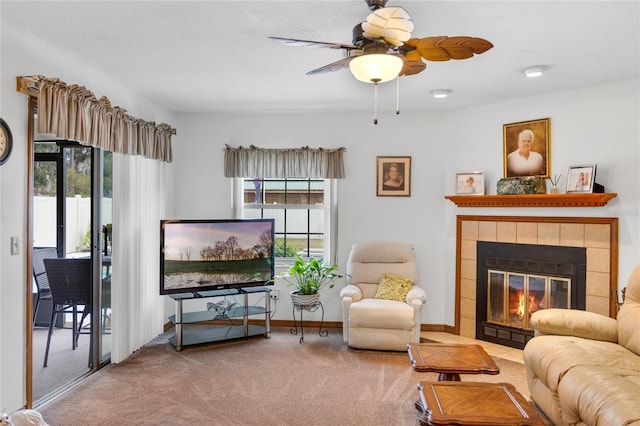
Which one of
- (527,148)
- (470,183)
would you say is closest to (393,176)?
(470,183)

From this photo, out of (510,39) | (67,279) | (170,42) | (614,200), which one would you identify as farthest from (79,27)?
(614,200)

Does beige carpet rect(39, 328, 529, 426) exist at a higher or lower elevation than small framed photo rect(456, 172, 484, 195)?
lower

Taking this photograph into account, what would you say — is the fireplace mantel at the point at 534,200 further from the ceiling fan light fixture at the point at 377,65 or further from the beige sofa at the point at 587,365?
the ceiling fan light fixture at the point at 377,65

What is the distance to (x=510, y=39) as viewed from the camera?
2887 mm

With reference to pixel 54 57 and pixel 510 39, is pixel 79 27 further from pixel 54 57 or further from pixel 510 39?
pixel 510 39

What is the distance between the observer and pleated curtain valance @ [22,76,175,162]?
2.87m

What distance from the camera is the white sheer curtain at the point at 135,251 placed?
399 centimetres

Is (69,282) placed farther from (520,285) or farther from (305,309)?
(520,285)

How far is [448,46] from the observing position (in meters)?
2.08

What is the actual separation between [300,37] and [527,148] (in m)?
2.67

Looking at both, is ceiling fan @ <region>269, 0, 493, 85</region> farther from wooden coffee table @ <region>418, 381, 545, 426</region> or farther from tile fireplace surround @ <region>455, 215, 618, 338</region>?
tile fireplace surround @ <region>455, 215, 618, 338</region>

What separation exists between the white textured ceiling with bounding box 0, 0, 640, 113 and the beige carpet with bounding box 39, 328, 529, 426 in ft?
7.59

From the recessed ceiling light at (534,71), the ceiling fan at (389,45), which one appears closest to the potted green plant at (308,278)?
the recessed ceiling light at (534,71)

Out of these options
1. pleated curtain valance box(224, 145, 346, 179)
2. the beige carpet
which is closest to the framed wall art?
pleated curtain valance box(224, 145, 346, 179)
